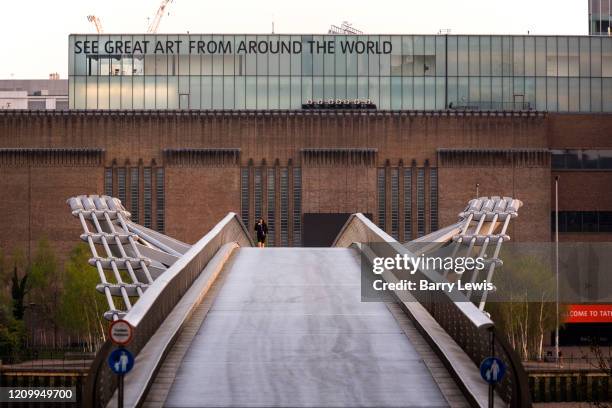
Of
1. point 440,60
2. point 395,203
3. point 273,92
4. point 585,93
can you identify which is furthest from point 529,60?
point 273,92

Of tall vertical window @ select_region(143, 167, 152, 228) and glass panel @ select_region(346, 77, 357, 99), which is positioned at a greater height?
glass panel @ select_region(346, 77, 357, 99)

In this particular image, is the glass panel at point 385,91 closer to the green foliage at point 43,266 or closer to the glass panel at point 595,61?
the glass panel at point 595,61

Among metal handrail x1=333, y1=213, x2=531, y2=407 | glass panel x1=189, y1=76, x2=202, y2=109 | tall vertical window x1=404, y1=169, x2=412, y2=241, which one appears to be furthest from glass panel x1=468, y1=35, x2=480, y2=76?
metal handrail x1=333, y1=213, x2=531, y2=407

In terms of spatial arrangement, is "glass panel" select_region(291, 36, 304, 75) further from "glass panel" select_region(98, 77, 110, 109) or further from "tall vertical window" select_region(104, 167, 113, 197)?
"tall vertical window" select_region(104, 167, 113, 197)

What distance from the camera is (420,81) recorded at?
99.8 metres

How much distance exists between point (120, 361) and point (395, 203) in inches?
3001

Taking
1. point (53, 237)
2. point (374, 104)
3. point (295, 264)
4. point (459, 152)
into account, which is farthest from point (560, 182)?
point (295, 264)

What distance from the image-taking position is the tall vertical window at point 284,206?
308 feet

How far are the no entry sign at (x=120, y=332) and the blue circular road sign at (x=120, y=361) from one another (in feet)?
0.41

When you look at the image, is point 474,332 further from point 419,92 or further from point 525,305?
point 419,92

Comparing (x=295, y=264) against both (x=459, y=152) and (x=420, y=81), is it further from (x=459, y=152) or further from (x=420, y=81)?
(x=420, y=81)

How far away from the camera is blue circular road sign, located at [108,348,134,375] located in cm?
1822

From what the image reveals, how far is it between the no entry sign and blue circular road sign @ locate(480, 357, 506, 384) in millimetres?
4769

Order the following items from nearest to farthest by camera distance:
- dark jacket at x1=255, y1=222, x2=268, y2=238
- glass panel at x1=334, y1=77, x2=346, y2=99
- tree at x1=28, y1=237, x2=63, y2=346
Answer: dark jacket at x1=255, y1=222, x2=268, y2=238, tree at x1=28, y1=237, x2=63, y2=346, glass panel at x1=334, y1=77, x2=346, y2=99
